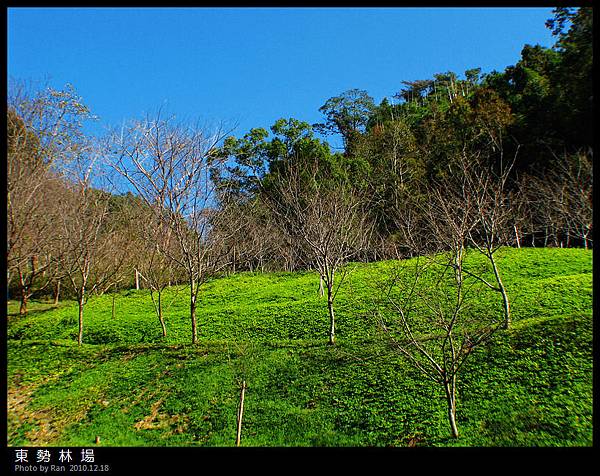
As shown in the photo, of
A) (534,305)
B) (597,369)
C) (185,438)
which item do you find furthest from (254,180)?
(597,369)

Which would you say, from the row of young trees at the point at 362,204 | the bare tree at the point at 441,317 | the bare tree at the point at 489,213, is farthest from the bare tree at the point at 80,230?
the bare tree at the point at 489,213

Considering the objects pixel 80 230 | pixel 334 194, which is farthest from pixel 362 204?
pixel 80 230

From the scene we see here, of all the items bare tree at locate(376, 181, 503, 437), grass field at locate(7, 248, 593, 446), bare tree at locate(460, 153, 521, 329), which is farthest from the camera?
bare tree at locate(460, 153, 521, 329)

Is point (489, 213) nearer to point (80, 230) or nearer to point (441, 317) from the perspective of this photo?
point (441, 317)

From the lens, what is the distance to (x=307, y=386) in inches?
325

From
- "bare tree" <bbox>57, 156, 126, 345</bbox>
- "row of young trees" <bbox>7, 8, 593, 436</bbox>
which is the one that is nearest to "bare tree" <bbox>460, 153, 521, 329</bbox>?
"row of young trees" <bbox>7, 8, 593, 436</bbox>

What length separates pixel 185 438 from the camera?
6836 mm

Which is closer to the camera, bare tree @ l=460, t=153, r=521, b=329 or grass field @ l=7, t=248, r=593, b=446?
grass field @ l=7, t=248, r=593, b=446

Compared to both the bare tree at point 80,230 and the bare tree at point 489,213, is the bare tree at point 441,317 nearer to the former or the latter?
the bare tree at point 489,213

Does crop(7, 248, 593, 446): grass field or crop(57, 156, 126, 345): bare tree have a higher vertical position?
crop(57, 156, 126, 345): bare tree

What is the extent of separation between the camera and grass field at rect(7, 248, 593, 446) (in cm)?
648

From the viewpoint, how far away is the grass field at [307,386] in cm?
648

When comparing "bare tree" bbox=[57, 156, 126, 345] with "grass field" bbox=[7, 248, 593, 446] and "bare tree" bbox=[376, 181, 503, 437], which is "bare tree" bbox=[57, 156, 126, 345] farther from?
"bare tree" bbox=[376, 181, 503, 437]
